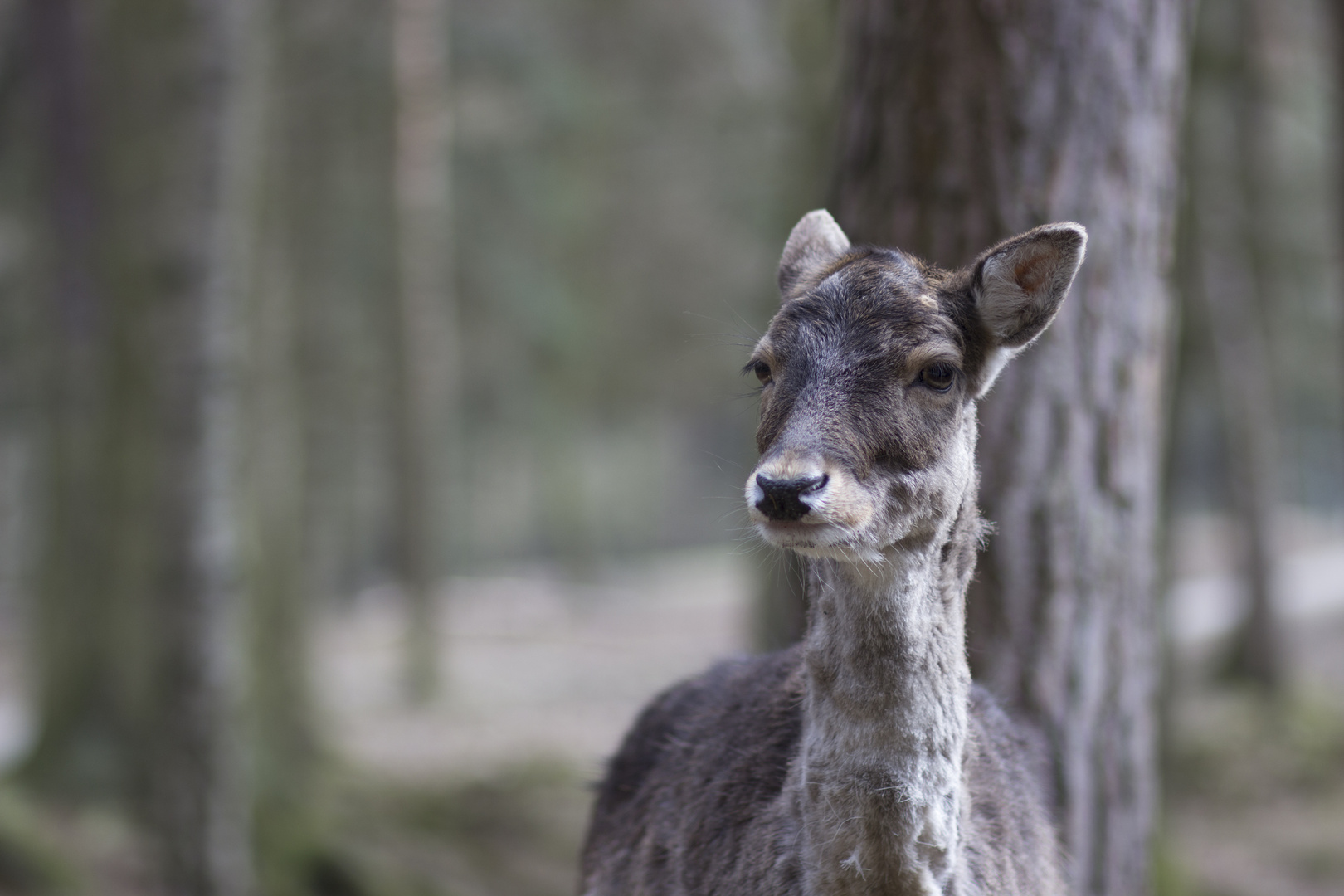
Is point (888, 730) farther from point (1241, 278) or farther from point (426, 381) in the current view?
point (426, 381)

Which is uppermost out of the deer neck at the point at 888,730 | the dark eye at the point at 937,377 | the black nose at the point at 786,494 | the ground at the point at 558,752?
the dark eye at the point at 937,377

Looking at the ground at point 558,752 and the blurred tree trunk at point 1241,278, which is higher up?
the blurred tree trunk at point 1241,278

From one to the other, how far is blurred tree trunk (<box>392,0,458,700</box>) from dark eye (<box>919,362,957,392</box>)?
42.1ft

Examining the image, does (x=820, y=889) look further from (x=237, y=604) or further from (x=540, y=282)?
(x=540, y=282)

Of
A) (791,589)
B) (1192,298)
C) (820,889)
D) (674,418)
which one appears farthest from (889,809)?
(674,418)

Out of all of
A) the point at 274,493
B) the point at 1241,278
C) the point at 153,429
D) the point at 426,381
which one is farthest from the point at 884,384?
the point at 426,381

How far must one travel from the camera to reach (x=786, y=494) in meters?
2.40

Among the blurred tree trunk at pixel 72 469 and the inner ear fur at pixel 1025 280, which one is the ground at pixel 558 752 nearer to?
the blurred tree trunk at pixel 72 469

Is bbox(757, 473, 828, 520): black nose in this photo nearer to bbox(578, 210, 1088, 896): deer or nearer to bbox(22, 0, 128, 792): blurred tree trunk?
bbox(578, 210, 1088, 896): deer

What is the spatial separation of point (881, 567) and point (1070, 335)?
157 cm

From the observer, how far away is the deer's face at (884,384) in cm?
245

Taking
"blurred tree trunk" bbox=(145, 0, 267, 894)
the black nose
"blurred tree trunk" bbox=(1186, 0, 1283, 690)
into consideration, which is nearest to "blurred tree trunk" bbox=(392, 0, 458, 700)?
"blurred tree trunk" bbox=(145, 0, 267, 894)

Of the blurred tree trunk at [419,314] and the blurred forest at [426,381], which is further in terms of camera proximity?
the blurred tree trunk at [419,314]

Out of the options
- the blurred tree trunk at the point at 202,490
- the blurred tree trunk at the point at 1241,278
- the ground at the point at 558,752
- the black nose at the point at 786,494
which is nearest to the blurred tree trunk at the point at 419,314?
the ground at the point at 558,752
